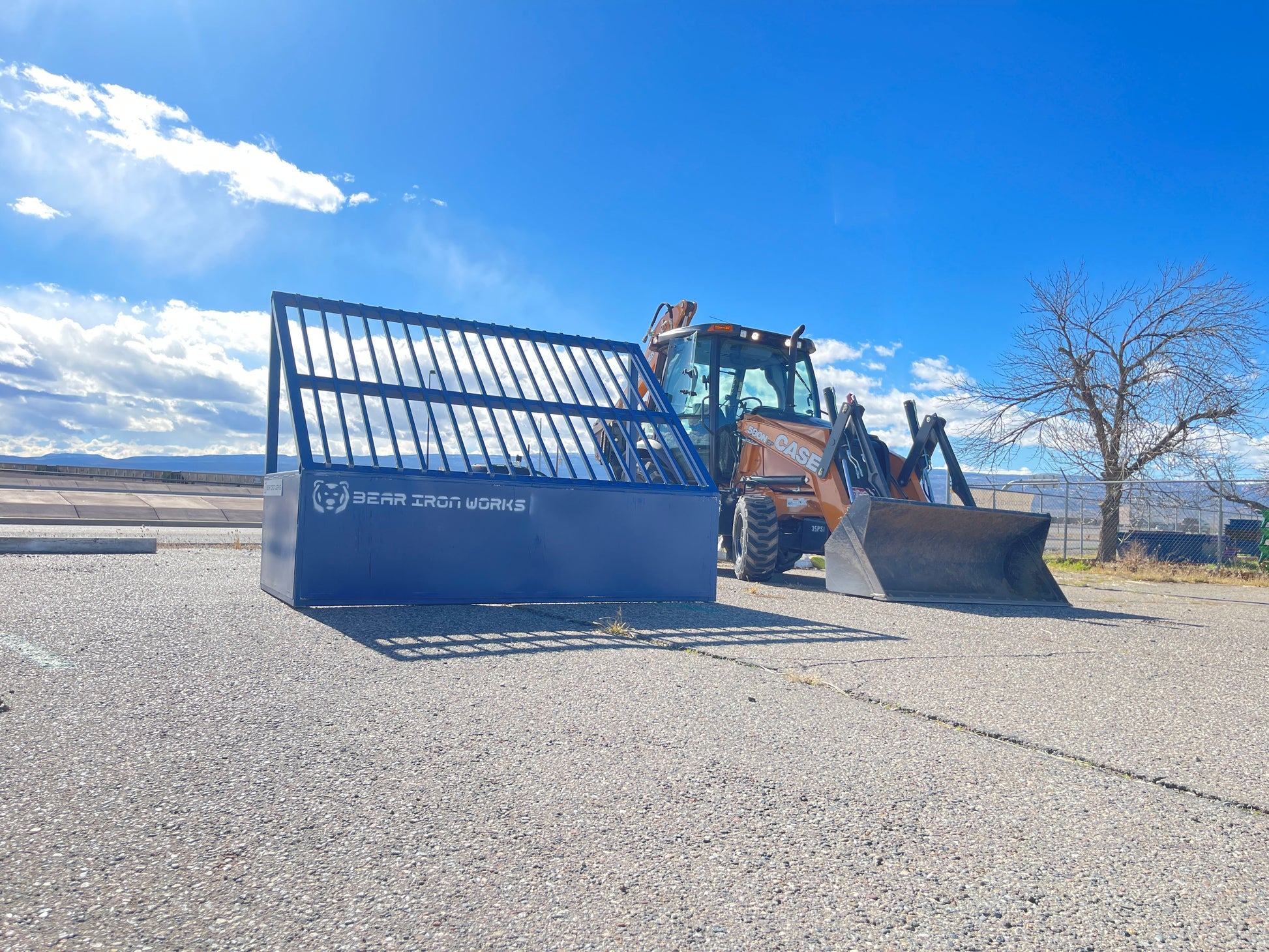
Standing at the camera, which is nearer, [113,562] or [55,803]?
[55,803]

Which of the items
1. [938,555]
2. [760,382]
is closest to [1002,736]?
[938,555]

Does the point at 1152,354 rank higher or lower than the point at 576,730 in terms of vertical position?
higher

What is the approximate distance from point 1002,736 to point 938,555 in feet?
21.2

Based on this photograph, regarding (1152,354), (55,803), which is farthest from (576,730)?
(1152,354)

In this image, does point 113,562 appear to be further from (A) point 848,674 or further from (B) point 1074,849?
(B) point 1074,849

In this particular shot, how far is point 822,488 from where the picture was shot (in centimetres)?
1119

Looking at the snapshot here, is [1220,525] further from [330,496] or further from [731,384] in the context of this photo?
[330,496]

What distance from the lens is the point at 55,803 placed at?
9.46ft

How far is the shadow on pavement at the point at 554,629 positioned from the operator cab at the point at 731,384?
14.4 ft

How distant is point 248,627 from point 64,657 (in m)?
1.48

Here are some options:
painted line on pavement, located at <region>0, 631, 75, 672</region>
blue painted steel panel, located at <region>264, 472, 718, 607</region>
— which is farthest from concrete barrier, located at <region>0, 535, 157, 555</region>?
painted line on pavement, located at <region>0, 631, 75, 672</region>

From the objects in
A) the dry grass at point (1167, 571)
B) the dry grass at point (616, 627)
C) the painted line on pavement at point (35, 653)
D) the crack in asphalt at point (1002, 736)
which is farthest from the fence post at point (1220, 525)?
the painted line on pavement at point (35, 653)

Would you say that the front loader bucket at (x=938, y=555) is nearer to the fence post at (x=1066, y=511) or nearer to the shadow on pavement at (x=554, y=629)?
the shadow on pavement at (x=554, y=629)

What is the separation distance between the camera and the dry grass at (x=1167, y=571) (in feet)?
51.8
